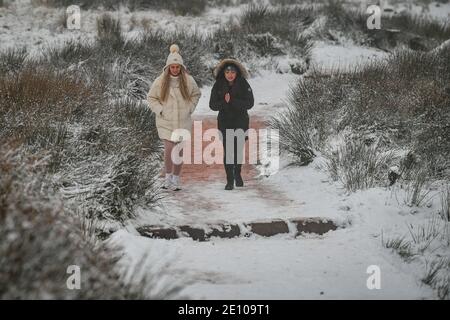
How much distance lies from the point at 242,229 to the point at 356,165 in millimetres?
1693

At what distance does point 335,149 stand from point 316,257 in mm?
2670

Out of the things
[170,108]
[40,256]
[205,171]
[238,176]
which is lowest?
[205,171]

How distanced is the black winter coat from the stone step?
5.73 ft

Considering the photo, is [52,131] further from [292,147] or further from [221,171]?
[292,147]

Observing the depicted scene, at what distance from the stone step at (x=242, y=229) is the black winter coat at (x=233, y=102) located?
1748 mm

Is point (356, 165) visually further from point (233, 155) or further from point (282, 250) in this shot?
point (282, 250)

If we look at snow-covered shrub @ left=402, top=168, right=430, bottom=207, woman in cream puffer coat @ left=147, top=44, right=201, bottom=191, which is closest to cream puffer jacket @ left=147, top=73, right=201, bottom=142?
woman in cream puffer coat @ left=147, top=44, right=201, bottom=191

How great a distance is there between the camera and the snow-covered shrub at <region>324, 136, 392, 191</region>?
5.70 metres

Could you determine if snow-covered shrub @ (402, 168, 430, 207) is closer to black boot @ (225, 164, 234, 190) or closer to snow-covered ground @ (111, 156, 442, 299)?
snow-covered ground @ (111, 156, 442, 299)

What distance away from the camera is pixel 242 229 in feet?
16.0

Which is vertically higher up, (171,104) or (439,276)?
(171,104)

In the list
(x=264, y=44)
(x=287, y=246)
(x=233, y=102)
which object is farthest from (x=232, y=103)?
(x=264, y=44)

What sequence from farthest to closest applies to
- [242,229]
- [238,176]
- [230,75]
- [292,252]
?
[238,176] → [230,75] → [242,229] → [292,252]

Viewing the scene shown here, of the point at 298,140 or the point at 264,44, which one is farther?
the point at 264,44
